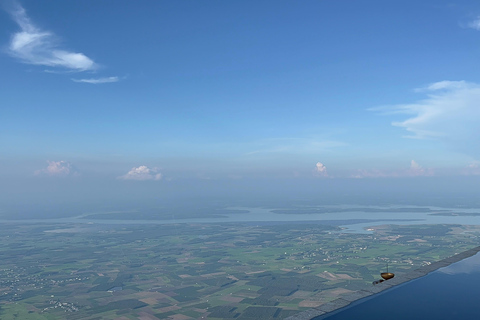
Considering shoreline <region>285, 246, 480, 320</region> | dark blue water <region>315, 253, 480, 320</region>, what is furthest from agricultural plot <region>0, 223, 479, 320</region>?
dark blue water <region>315, 253, 480, 320</region>

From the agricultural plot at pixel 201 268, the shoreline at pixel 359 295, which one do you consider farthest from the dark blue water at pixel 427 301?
the agricultural plot at pixel 201 268

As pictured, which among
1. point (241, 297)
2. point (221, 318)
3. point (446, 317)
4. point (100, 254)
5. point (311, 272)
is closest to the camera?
point (446, 317)

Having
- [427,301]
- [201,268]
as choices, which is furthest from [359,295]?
[201,268]

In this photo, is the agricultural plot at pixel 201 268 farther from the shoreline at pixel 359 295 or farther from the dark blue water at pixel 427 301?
the dark blue water at pixel 427 301

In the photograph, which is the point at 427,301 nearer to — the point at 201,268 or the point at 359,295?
the point at 359,295

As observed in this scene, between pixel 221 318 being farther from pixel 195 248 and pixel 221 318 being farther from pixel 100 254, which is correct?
pixel 100 254

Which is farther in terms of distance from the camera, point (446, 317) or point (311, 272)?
point (311, 272)

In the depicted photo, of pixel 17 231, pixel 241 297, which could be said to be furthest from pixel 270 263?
pixel 17 231

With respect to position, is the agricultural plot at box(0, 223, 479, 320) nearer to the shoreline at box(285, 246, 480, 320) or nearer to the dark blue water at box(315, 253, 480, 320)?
the shoreline at box(285, 246, 480, 320)

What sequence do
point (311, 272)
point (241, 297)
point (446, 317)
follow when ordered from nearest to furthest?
point (446, 317) → point (241, 297) → point (311, 272)
